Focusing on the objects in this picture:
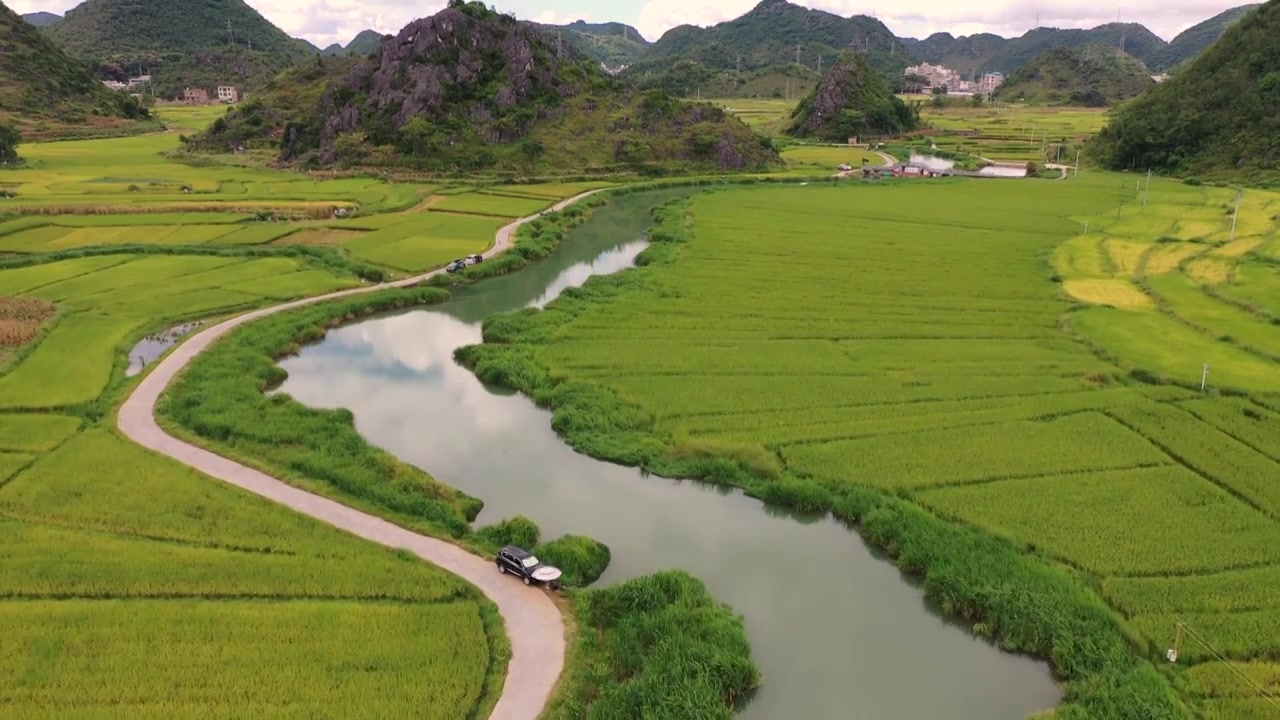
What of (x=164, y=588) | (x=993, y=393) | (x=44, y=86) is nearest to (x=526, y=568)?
(x=164, y=588)

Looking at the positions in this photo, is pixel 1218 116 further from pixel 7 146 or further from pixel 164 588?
pixel 7 146

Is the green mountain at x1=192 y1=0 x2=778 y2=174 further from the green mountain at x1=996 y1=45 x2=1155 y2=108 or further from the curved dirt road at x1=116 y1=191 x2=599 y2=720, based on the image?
the green mountain at x1=996 y1=45 x2=1155 y2=108

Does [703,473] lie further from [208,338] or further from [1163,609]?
[208,338]

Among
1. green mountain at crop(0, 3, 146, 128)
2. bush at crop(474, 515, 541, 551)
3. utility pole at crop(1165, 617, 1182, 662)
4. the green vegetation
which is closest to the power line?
utility pole at crop(1165, 617, 1182, 662)

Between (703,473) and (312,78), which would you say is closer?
(703,473)

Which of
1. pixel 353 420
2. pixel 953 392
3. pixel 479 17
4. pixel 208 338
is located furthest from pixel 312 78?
pixel 953 392

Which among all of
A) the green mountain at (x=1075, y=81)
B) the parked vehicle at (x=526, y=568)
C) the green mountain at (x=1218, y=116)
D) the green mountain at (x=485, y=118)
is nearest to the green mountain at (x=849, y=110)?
the green mountain at (x=485, y=118)

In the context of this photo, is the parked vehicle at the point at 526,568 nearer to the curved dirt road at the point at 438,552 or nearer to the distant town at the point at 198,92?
the curved dirt road at the point at 438,552
